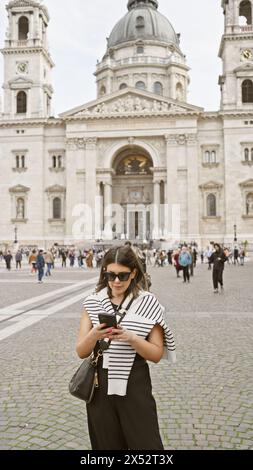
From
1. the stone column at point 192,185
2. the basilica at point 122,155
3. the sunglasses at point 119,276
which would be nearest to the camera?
the sunglasses at point 119,276

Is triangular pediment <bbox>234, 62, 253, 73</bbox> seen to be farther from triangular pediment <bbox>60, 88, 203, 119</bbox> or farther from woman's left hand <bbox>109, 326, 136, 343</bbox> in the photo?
woman's left hand <bbox>109, 326, 136, 343</bbox>

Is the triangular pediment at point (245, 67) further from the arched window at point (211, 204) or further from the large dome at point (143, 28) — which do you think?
the large dome at point (143, 28)

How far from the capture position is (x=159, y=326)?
2.78 m

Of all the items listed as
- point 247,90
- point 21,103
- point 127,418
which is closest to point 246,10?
point 247,90

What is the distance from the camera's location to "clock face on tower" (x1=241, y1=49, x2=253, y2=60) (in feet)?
162

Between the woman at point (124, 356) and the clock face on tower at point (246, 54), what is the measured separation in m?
52.1

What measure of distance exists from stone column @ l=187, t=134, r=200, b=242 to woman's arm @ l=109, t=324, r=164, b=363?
151 ft

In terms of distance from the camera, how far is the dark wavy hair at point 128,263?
9.12 feet

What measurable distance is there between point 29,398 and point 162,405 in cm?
143

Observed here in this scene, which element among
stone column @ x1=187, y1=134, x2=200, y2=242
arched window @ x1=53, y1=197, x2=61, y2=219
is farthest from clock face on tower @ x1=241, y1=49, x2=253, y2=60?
arched window @ x1=53, y1=197, x2=61, y2=219

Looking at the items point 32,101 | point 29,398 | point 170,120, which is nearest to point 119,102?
Answer: point 170,120

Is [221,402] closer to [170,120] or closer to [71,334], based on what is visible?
[71,334]

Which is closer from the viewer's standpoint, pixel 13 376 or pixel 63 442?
pixel 63 442

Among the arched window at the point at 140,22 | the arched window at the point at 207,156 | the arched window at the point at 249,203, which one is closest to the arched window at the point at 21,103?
the arched window at the point at 207,156
